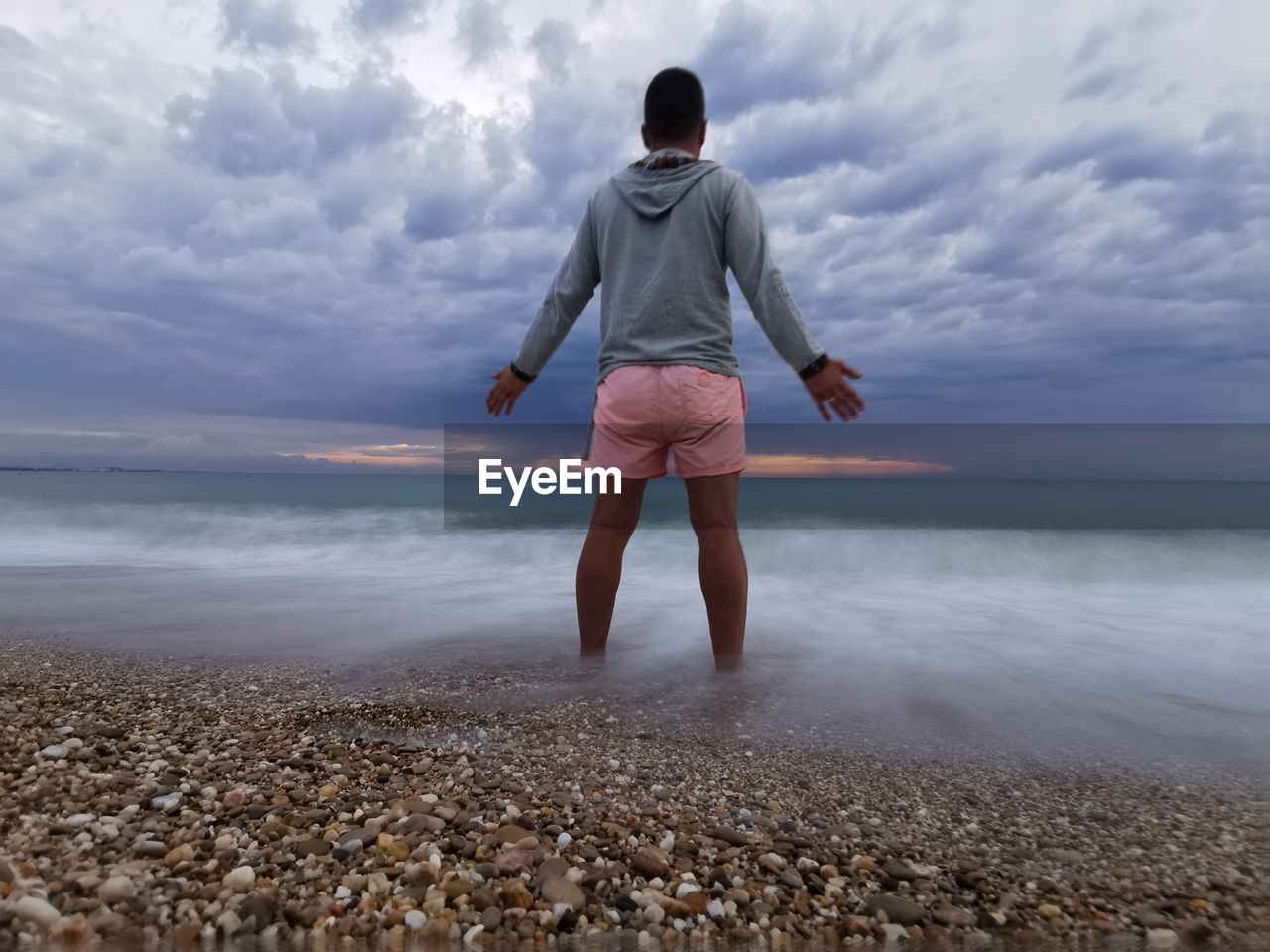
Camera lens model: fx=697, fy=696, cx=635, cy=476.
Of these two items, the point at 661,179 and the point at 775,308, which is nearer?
the point at 775,308

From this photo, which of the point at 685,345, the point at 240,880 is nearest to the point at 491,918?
the point at 240,880

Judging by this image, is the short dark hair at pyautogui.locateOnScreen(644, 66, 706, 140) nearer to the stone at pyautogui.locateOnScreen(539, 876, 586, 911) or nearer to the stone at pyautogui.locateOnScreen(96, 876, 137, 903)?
the stone at pyautogui.locateOnScreen(539, 876, 586, 911)

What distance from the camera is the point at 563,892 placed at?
1.17m

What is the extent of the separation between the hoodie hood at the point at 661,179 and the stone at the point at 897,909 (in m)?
2.35

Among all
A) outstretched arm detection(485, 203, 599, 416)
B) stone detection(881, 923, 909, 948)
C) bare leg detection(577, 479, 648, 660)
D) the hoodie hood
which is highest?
the hoodie hood

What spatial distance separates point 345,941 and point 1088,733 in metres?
2.20

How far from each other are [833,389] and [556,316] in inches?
49.3

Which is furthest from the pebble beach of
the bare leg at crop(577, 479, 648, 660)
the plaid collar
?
the plaid collar

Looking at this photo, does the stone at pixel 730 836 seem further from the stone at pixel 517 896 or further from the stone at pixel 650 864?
the stone at pixel 517 896

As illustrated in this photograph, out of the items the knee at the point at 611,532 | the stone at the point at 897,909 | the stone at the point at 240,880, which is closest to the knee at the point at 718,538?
the knee at the point at 611,532

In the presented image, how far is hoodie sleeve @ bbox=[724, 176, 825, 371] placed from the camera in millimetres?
2611

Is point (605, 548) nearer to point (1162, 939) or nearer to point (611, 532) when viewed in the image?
point (611, 532)

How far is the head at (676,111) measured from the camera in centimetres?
279

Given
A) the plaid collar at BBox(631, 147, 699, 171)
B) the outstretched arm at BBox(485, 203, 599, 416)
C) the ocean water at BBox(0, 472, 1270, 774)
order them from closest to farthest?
the ocean water at BBox(0, 472, 1270, 774)
the plaid collar at BBox(631, 147, 699, 171)
the outstretched arm at BBox(485, 203, 599, 416)
